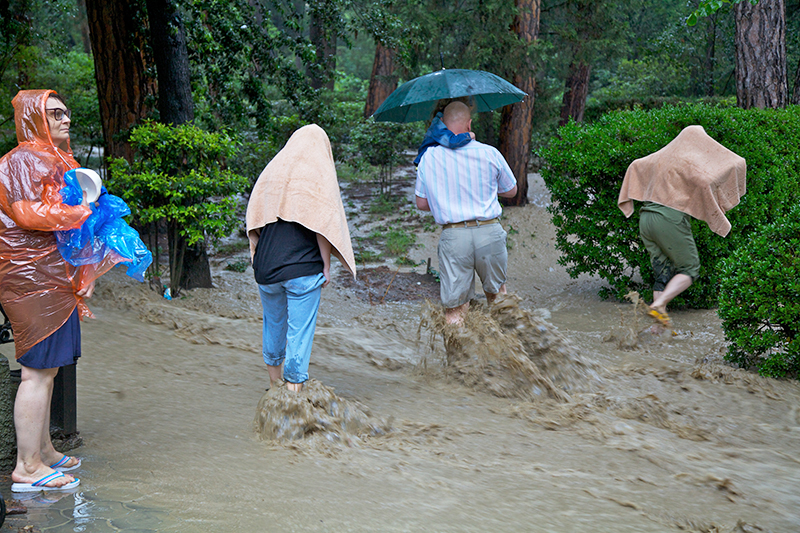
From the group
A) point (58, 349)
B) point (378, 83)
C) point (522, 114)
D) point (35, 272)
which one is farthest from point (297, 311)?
point (378, 83)

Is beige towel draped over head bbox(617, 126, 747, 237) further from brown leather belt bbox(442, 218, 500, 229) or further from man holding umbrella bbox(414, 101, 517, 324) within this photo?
Result: brown leather belt bbox(442, 218, 500, 229)

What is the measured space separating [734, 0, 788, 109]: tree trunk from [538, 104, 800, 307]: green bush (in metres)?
2.23

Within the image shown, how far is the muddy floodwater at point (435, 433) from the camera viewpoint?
9.73 ft

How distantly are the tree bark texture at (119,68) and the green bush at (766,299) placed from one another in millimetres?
6953

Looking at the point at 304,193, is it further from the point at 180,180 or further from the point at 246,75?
the point at 246,75

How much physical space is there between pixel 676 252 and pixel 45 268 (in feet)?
17.6

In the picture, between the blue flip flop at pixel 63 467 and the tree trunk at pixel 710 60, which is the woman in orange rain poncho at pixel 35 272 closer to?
the blue flip flop at pixel 63 467

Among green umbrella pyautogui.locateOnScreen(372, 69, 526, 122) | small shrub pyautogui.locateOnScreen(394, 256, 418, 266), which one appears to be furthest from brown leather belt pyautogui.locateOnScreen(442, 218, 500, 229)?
small shrub pyautogui.locateOnScreen(394, 256, 418, 266)

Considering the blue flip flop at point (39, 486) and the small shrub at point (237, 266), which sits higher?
the blue flip flop at point (39, 486)

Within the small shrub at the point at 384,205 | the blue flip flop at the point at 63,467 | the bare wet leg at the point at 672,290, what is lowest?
the blue flip flop at the point at 63,467

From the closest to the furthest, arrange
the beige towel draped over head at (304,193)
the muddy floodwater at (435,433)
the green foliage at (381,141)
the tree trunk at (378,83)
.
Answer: the muddy floodwater at (435,433) < the beige towel draped over head at (304,193) < the green foliage at (381,141) < the tree trunk at (378,83)

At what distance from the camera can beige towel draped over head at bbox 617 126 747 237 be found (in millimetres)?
6105

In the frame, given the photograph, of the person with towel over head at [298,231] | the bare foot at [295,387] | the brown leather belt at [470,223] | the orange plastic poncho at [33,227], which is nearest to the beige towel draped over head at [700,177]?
the brown leather belt at [470,223]

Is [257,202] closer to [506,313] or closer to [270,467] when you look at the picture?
[270,467]
